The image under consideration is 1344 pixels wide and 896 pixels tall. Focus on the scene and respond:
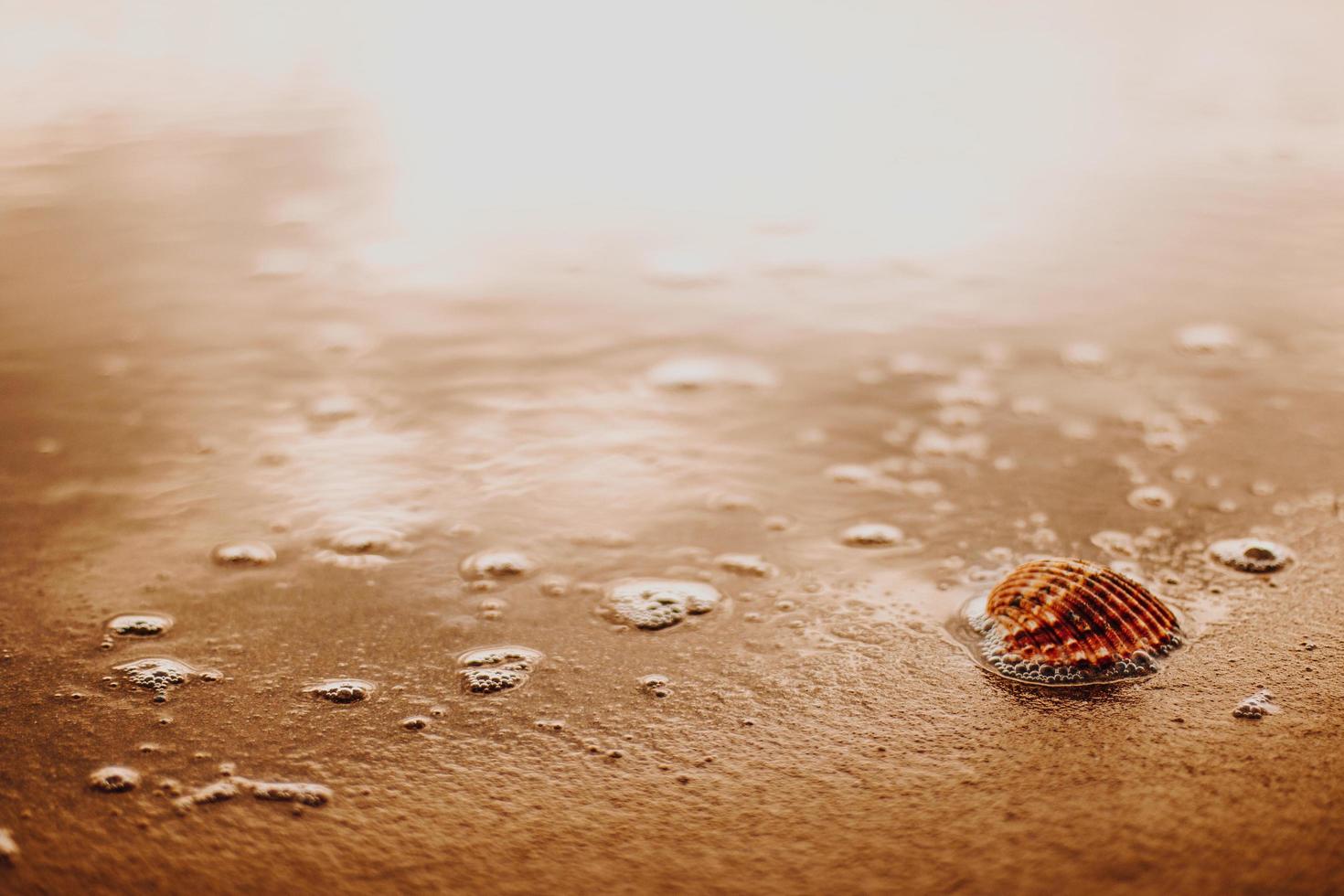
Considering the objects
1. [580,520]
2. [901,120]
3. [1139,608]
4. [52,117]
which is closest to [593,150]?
[901,120]

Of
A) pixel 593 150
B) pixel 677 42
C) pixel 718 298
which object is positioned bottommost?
pixel 718 298

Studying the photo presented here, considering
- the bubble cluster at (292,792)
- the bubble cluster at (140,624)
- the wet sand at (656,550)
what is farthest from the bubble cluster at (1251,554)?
the bubble cluster at (140,624)

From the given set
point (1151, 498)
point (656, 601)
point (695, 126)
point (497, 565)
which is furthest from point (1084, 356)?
point (695, 126)

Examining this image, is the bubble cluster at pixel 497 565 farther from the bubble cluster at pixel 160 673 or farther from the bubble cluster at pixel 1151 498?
the bubble cluster at pixel 1151 498

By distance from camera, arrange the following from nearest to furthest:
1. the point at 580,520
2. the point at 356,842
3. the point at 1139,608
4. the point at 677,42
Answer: the point at 356,842 → the point at 1139,608 → the point at 580,520 → the point at 677,42

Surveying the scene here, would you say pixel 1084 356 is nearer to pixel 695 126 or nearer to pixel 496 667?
pixel 496 667

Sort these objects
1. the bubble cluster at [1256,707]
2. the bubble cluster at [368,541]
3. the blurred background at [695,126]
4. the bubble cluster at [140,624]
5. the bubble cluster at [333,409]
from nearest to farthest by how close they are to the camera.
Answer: the bubble cluster at [1256,707] < the bubble cluster at [140,624] < the bubble cluster at [368,541] < the bubble cluster at [333,409] < the blurred background at [695,126]

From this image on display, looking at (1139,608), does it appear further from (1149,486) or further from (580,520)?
(580,520)
